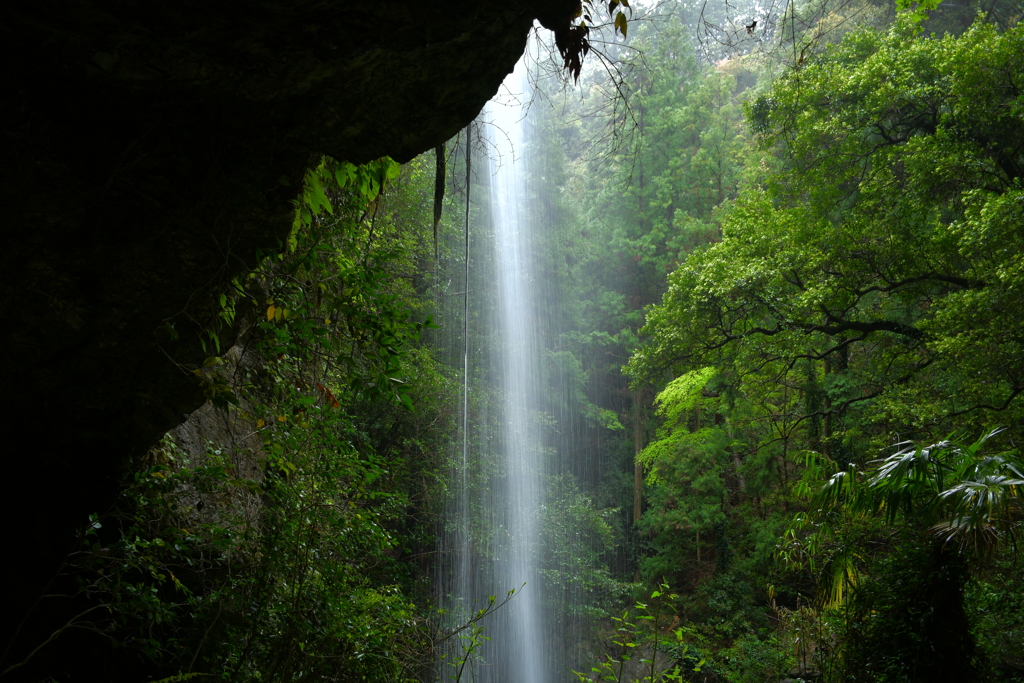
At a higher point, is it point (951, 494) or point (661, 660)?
point (951, 494)

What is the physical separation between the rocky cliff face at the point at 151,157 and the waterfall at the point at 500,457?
18.8 ft

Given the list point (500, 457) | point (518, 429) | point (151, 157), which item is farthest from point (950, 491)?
point (518, 429)

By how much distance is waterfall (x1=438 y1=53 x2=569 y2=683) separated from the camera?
10.8 m

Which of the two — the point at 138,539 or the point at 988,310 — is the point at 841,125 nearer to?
the point at 988,310

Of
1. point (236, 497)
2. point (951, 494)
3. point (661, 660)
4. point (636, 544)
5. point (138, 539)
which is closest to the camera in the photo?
point (138, 539)

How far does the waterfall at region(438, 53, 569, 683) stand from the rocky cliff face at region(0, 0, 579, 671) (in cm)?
574

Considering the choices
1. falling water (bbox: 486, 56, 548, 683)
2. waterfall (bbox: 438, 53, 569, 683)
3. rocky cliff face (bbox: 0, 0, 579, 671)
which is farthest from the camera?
falling water (bbox: 486, 56, 548, 683)

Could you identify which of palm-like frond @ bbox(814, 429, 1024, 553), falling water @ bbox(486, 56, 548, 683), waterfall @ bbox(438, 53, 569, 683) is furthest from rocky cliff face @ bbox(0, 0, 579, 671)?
falling water @ bbox(486, 56, 548, 683)

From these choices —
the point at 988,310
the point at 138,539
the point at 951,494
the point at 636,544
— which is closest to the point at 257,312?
the point at 138,539

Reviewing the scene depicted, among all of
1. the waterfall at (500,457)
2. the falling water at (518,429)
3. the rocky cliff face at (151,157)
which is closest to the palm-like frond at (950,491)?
the rocky cliff face at (151,157)

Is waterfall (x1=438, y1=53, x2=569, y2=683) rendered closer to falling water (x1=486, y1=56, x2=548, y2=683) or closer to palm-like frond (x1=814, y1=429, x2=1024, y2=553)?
falling water (x1=486, y1=56, x2=548, y2=683)

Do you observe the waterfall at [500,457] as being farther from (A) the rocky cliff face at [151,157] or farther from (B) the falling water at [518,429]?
(A) the rocky cliff face at [151,157]

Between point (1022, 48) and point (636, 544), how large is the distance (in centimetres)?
1228

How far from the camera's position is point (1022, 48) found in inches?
271
